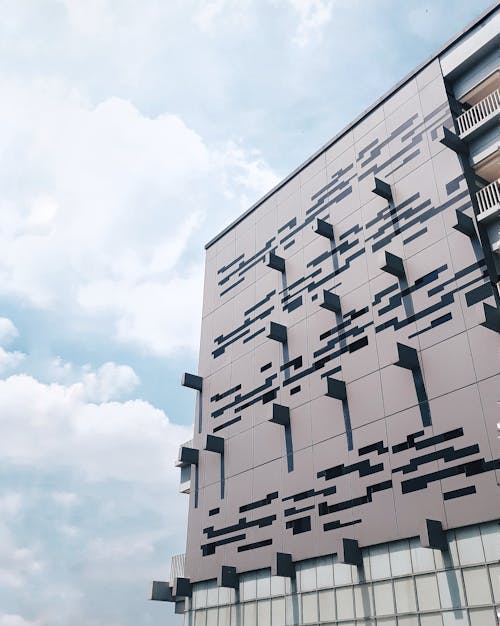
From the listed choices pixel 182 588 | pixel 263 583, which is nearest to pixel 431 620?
pixel 263 583

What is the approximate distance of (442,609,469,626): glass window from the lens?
24328 millimetres

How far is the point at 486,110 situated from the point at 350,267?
38.5ft

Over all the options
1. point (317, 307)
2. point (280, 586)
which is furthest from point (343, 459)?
point (317, 307)

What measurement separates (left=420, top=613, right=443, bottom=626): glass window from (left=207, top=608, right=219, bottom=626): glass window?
47.1 ft

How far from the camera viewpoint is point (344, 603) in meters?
29.3

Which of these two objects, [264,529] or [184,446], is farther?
[184,446]

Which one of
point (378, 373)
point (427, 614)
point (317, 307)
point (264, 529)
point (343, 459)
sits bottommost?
point (427, 614)

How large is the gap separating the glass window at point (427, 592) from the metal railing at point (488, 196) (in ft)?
58.8

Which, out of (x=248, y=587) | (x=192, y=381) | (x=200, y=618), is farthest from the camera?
(x=192, y=381)

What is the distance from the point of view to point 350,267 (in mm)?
37406

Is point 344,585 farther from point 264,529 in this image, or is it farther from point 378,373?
point 378,373

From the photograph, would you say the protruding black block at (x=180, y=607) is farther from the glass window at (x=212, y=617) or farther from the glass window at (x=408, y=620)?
the glass window at (x=408, y=620)

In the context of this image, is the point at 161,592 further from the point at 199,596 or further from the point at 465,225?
the point at 465,225

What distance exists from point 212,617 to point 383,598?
1275cm
